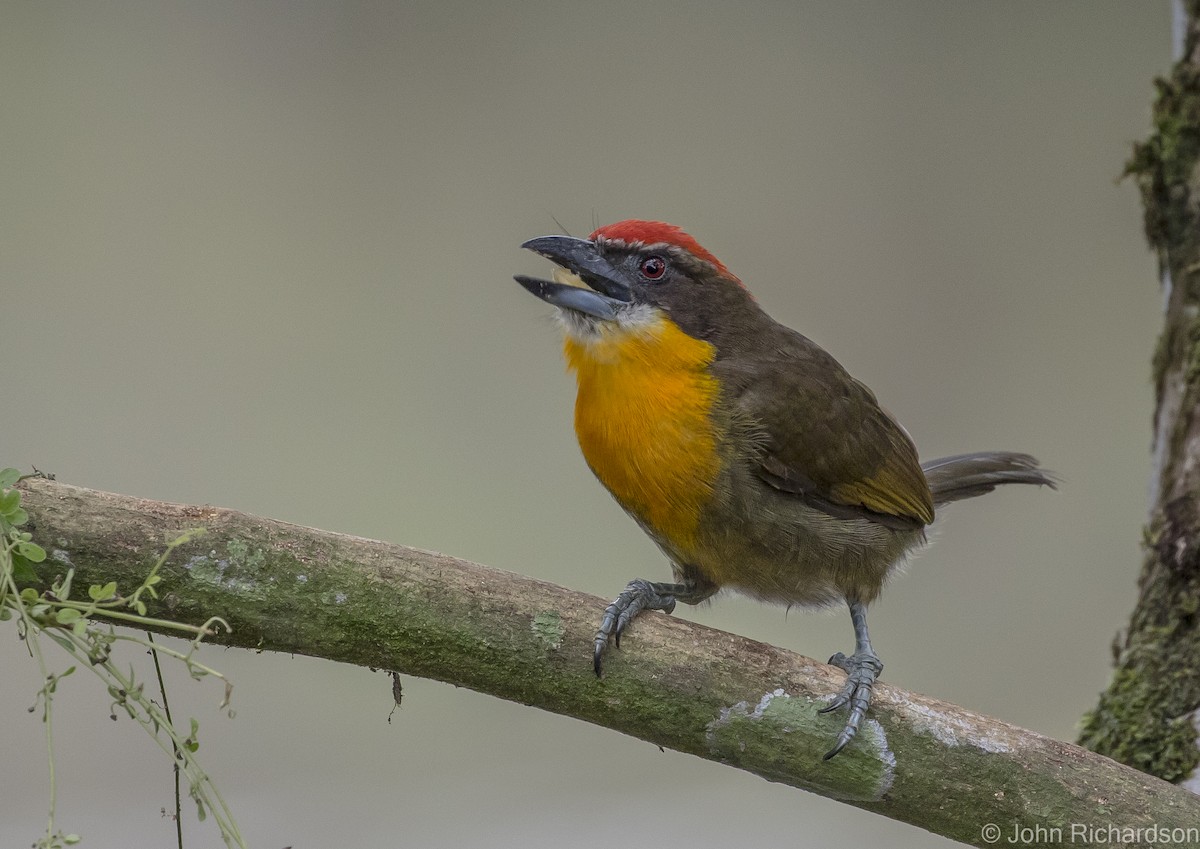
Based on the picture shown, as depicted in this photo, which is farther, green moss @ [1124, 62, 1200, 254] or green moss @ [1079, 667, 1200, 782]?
green moss @ [1124, 62, 1200, 254]

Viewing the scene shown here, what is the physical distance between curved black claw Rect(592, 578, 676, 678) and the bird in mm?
14

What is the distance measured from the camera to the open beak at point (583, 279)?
2543mm

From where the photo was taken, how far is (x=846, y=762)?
211cm

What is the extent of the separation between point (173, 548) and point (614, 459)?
94cm

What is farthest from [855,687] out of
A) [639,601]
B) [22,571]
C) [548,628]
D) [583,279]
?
[22,571]

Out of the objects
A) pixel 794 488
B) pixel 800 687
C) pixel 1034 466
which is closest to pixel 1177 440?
pixel 1034 466

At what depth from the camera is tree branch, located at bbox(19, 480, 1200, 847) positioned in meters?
1.95

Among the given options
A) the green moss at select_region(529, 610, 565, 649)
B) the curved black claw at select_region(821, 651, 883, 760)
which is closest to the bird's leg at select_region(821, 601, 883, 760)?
the curved black claw at select_region(821, 651, 883, 760)

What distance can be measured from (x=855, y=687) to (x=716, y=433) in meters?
0.58

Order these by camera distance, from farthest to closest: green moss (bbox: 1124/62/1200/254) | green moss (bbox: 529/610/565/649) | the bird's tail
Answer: the bird's tail, green moss (bbox: 1124/62/1200/254), green moss (bbox: 529/610/565/649)

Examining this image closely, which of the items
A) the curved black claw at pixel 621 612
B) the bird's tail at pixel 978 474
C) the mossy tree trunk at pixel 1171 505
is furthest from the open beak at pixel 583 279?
the mossy tree trunk at pixel 1171 505

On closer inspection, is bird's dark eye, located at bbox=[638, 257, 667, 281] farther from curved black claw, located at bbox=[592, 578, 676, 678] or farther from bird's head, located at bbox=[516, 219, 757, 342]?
curved black claw, located at bbox=[592, 578, 676, 678]

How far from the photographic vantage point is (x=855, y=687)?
2.21 m

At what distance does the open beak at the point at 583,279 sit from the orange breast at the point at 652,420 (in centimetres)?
7
